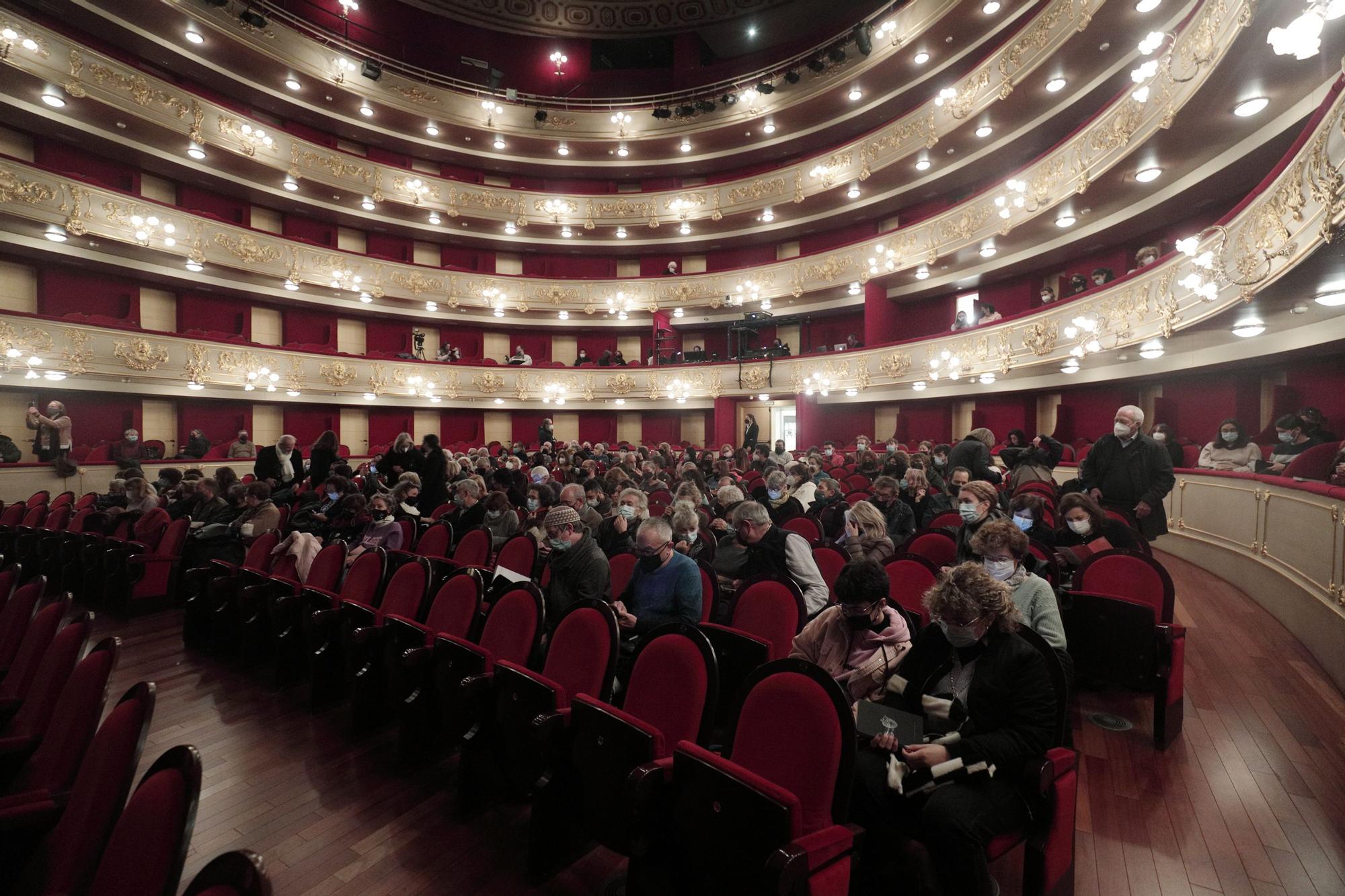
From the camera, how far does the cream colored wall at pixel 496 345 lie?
61.1 feet

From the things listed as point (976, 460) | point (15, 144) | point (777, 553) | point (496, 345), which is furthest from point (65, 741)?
point (496, 345)

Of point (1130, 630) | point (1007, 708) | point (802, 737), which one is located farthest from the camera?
point (1130, 630)

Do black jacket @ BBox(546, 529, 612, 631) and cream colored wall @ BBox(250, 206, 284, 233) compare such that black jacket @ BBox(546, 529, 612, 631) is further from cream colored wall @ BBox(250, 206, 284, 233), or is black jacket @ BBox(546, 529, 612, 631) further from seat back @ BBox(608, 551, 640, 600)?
cream colored wall @ BBox(250, 206, 284, 233)

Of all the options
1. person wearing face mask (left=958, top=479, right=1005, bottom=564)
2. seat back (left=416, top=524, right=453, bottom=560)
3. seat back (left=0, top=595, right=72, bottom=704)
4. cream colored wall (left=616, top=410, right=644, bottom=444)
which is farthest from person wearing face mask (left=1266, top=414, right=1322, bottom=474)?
cream colored wall (left=616, top=410, right=644, bottom=444)

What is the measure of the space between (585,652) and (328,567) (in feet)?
8.26

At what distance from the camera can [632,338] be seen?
64.6 ft

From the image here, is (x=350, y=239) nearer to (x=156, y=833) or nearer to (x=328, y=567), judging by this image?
(x=328, y=567)

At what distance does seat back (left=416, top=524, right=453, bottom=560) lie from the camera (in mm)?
4972

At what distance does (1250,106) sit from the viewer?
260 inches

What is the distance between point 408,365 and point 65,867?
15528mm

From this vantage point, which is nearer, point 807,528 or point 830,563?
point 830,563

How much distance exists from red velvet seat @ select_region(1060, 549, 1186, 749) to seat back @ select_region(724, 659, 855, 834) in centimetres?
222

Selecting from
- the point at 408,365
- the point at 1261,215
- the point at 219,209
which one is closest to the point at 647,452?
the point at 408,365

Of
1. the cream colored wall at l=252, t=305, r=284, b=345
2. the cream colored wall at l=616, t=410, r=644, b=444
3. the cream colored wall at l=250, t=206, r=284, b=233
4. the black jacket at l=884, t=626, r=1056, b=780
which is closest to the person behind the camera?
the black jacket at l=884, t=626, r=1056, b=780
